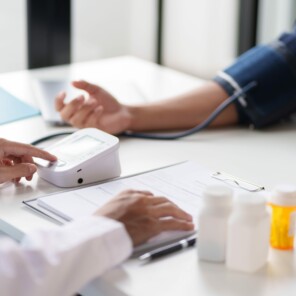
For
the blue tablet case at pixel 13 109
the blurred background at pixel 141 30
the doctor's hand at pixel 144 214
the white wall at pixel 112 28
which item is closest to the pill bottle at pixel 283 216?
the doctor's hand at pixel 144 214

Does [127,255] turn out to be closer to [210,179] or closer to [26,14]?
[210,179]

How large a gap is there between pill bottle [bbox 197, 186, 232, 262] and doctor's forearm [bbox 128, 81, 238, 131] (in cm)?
66

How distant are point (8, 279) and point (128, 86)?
3.63 feet

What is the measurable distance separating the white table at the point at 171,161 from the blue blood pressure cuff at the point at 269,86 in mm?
35

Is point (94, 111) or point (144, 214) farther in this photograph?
point (94, 111)

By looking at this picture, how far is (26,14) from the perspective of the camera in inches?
90.7

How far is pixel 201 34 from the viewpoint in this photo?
2.52 m

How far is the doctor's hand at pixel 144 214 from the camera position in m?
1.20

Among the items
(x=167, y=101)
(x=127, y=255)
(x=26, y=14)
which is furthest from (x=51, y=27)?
(x=127, y=255)

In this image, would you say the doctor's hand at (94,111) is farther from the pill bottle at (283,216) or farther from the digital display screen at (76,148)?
the pill bottle at (283,216)

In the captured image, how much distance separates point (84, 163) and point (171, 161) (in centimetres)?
22

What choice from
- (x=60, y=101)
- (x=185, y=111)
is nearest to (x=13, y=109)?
(x=60, y=101)

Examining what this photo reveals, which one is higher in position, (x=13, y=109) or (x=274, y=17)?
(x=274, y=17)

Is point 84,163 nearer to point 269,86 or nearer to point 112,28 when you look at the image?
point 269,86
